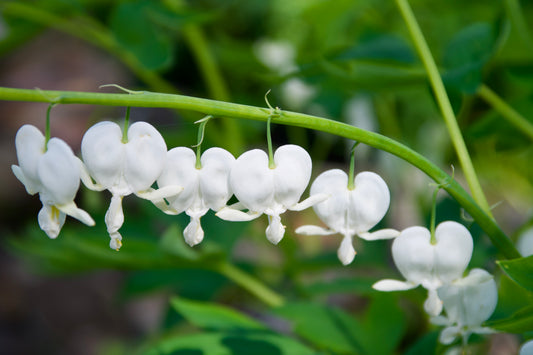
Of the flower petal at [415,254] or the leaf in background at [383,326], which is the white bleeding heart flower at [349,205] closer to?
the flower petal at [415,254]

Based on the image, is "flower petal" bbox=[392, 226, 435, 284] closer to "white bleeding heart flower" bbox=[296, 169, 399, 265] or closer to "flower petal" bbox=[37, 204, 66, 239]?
"white bleeding heart flower" bbox=[296, 169, 399, 265]

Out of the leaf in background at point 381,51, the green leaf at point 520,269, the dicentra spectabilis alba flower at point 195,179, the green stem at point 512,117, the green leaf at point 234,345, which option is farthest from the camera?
the leaf in background at point 381,51

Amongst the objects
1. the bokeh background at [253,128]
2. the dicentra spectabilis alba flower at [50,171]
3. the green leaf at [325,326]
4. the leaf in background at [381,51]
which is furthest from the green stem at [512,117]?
the dicentra spectabilis alba flower at [50,171]

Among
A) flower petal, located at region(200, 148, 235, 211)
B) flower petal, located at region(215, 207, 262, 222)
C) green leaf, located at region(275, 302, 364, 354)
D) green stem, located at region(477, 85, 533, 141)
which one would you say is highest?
green stem, located at region(477, 85, 533, 141)

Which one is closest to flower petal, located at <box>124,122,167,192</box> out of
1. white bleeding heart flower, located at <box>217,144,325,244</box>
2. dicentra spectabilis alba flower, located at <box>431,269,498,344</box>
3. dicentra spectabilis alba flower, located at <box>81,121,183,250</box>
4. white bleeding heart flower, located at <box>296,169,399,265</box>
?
dicentra spectabilis alba flower, located at <box>81,121,183,250</box>

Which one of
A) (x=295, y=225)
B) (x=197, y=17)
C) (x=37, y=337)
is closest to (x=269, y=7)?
(x=295, y=225)

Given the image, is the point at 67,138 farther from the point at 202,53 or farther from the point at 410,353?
the point at 410,353
